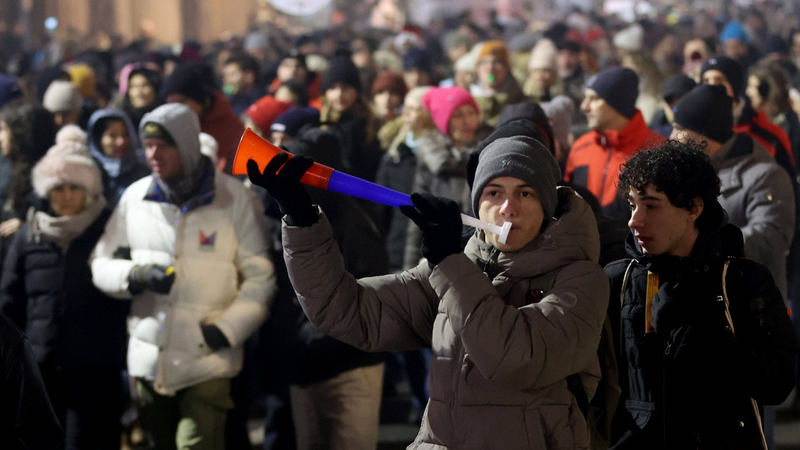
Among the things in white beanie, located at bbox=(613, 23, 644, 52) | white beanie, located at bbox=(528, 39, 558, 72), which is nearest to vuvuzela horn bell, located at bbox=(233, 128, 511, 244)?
white beanie, located at bbox=(528, 39, 558, 72)

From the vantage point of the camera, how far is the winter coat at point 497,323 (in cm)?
279

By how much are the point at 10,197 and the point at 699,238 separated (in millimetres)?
4706

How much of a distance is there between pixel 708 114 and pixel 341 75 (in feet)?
11.8

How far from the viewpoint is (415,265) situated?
6.47 metres

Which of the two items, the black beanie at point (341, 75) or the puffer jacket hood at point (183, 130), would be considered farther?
the black beanie at point (341, 75)

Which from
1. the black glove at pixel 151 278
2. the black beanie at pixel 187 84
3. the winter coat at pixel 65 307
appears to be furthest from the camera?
the black beanie at pixel 187 84

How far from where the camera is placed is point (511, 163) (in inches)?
118

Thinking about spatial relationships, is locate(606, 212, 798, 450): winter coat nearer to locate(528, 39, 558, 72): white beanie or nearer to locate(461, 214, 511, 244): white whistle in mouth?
locate(461, 214, 511, 244): white whistle in mouth

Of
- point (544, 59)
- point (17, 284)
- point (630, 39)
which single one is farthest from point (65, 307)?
point (630, 39)

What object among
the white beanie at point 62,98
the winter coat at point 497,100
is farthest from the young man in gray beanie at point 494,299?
the white beanie at point 62,98

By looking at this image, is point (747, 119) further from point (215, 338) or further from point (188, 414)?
point (188, 414)

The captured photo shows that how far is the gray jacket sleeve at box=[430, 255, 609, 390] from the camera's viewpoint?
9.10ft

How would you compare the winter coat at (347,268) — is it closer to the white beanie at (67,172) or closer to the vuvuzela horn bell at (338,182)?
the white beanie at (67,172)

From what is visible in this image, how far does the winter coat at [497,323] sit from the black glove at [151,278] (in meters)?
2.10
